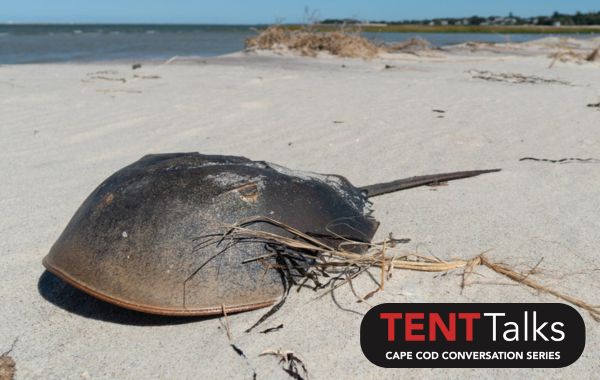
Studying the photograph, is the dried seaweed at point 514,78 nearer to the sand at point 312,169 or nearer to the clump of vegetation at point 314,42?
the sand at point 312,169

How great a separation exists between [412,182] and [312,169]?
723 millimetres

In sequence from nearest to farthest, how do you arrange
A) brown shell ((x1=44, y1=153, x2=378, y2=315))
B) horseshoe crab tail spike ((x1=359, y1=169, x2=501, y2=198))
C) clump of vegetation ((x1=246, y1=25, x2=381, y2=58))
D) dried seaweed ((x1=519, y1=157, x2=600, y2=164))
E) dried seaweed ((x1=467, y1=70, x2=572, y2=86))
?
1. brown shell ((x1=44, y1=153, x2=378, y2=315))
2. horseshoe crab tail spike ((x1=359, y1=169, x2=501, y2=198))
3. dried seaweed ((x1=519, y1=157, x2=600, y2=164))
4. dried seaweed ((x1=467, y1=70, x2=572, y2=86))
5. clump of vegetation ((x1=246, y1=25, x2=381, y2=58))

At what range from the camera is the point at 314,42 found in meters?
10.7

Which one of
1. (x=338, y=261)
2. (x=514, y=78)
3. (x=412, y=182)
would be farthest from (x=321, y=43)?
(x=338, y=261)

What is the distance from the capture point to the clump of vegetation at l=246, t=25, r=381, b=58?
1022 cm

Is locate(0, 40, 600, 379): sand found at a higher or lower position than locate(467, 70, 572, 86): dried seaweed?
lower

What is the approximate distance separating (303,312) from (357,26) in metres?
9.62

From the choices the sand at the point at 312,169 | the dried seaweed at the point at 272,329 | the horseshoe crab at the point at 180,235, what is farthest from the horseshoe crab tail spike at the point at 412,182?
the dried seaweed at the point at 272,329

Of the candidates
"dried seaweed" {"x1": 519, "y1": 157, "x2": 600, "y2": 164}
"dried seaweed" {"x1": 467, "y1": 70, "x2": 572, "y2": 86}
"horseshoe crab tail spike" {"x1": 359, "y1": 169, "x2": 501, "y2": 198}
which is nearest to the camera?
"horseshoe crab tail spike" {"x1": 359, "y1": 169, "x2": 501, "y2": 198}

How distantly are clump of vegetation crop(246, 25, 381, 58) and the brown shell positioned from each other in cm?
853

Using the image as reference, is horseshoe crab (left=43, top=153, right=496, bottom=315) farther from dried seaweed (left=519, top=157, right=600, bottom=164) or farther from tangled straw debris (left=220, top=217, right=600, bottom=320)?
dried seaweed (left=519, top=157, right=600, bottom=164)

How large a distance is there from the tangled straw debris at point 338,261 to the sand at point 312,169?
48mm

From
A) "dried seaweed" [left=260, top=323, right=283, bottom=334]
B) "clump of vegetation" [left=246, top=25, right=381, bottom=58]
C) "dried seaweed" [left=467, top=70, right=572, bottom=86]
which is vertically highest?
"clump of vegetation" [left=246, top=25, right=381, bottom=58]

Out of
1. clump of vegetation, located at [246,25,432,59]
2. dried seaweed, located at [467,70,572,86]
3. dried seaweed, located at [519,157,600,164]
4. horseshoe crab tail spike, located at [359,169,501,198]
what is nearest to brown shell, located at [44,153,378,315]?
horseshoe crab tail spike, located at [359,169,501,198]
